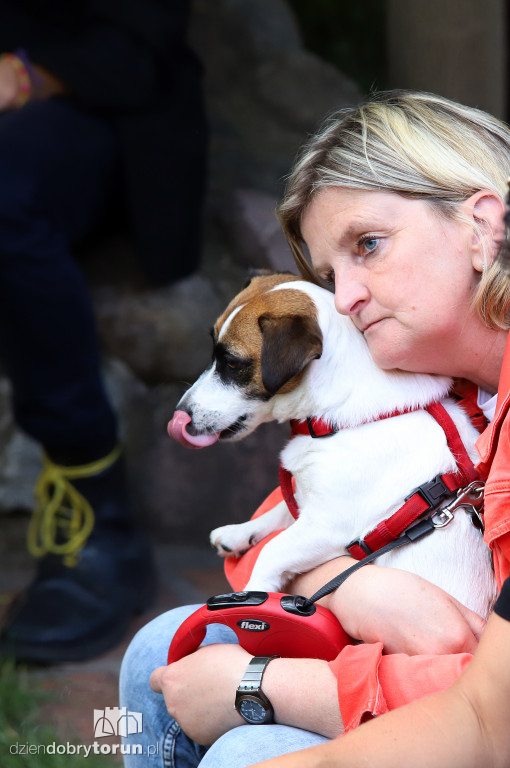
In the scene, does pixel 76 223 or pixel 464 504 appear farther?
pixel 76 223

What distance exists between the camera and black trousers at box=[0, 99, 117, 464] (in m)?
2.55

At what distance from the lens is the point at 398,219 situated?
1.32 meters

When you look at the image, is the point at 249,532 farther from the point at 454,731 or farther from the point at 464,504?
the point at 454,731

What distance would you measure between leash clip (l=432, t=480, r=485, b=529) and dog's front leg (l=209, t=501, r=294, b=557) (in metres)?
0.36

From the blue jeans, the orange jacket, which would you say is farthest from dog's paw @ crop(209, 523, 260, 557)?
the orange jacket

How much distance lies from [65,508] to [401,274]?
1847 millimetres

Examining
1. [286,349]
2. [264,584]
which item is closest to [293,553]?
[264,584]

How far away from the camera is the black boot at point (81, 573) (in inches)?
104

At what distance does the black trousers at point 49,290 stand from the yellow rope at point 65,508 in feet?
0.15

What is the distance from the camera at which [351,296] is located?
135 centimetres

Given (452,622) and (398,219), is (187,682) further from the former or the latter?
(398,219)

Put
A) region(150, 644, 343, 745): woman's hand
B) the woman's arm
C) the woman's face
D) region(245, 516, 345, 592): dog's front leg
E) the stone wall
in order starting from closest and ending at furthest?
the woman's arm < region(150, 644, 343, 745): woman's hand < the woman's face < region(245, 516, 345, 592): dog's front leg < the stone wall

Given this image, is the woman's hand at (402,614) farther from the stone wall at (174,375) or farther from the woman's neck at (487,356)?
the stone wall at (174,375)

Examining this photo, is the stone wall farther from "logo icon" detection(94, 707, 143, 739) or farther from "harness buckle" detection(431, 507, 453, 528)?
"harness buckle" detection(431, 507, 453, 528)
